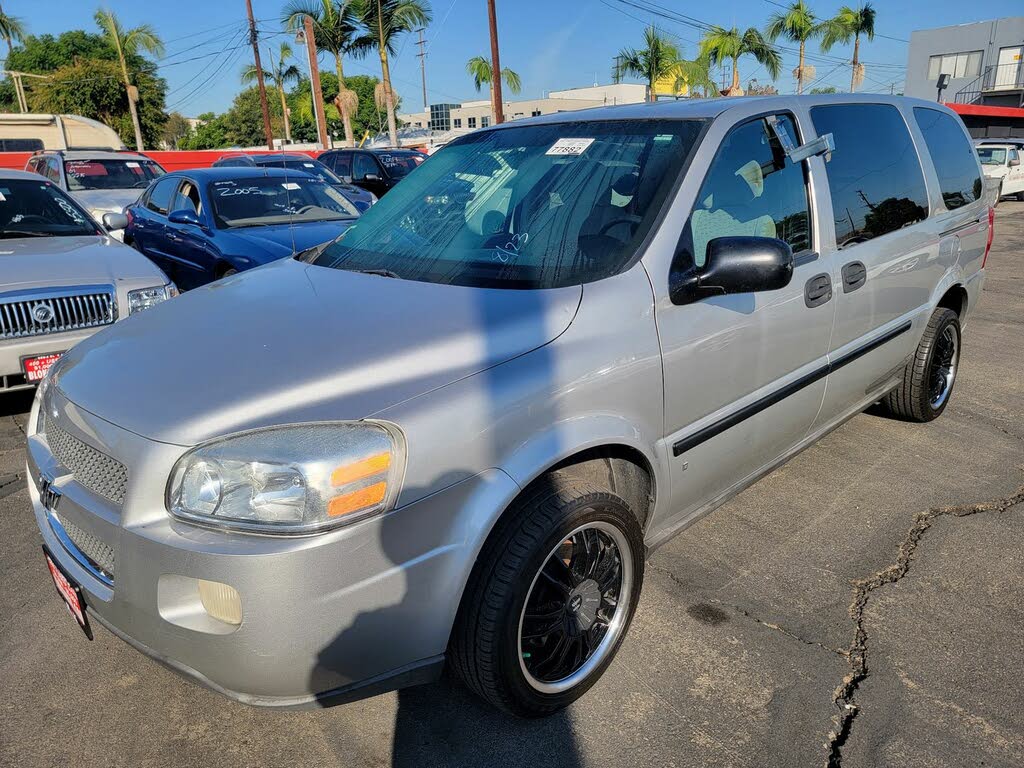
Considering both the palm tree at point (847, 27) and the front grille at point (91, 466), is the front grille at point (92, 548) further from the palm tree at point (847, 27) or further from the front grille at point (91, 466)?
the palm tree at point (847, 27)

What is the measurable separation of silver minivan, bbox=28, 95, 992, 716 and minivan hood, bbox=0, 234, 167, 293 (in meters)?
2.32

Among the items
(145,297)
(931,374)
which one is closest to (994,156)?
(931,374)

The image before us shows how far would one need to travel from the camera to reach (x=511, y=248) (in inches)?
104

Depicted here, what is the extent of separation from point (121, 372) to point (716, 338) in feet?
6.16

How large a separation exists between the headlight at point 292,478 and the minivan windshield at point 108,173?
1228 centimetres

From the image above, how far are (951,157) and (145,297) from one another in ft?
16.1

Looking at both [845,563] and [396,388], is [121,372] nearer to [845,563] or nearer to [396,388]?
[396,388]

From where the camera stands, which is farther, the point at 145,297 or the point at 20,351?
the point at 145,297

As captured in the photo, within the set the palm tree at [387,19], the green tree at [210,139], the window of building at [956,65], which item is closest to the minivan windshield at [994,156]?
the palm tree at [387,19]

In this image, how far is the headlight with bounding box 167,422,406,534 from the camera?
1.78 metres

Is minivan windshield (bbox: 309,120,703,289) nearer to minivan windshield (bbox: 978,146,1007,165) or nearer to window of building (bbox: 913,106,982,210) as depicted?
window of building (bbox: 913,106,982,210)

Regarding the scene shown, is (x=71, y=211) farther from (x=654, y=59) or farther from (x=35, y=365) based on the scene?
(x=654, y=59)

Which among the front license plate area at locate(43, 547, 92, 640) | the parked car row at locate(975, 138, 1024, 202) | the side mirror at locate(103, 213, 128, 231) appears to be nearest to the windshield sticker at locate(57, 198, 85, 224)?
the side mirror at locate(103, 213, 128, 231)

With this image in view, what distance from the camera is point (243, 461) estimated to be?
1.79 metres
